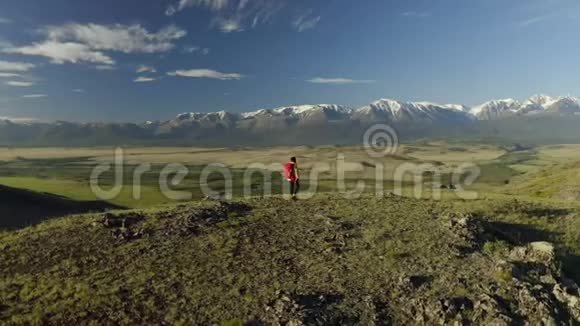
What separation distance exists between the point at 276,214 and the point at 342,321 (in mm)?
12328

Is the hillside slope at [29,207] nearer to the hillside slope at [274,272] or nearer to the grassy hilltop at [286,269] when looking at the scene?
the grassy hilltop at [286,269]

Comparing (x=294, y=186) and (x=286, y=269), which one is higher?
(x=294, y=186)

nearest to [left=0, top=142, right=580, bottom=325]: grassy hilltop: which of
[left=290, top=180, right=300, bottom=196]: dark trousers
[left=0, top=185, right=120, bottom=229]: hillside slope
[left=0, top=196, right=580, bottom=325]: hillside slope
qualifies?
[left=0, top=196, right=580, bottom=325]: hillside slope

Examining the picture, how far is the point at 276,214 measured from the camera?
29.9m

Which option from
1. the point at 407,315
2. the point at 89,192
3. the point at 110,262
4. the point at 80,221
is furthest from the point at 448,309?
the point at 89,192

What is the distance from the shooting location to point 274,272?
2150 centimetres

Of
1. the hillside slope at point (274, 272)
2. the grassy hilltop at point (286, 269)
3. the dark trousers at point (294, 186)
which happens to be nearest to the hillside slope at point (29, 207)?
the dark trousers at point (294, 186)

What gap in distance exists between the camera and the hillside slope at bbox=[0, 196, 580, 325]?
1842cm

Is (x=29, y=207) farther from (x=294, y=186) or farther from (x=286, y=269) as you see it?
(x=286, y=269)

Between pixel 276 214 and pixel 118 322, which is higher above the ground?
pixel 276 214

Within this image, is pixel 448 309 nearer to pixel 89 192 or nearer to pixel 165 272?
pixel 165 272

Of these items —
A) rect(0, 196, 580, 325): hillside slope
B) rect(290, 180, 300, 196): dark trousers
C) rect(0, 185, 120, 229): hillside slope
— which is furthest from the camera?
rect(0, 185, 120, 229): hillside slope

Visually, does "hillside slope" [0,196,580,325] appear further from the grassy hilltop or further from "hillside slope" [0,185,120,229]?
"hillside slope" [0,185,120,229]

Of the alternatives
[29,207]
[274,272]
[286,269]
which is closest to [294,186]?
[286,269]
